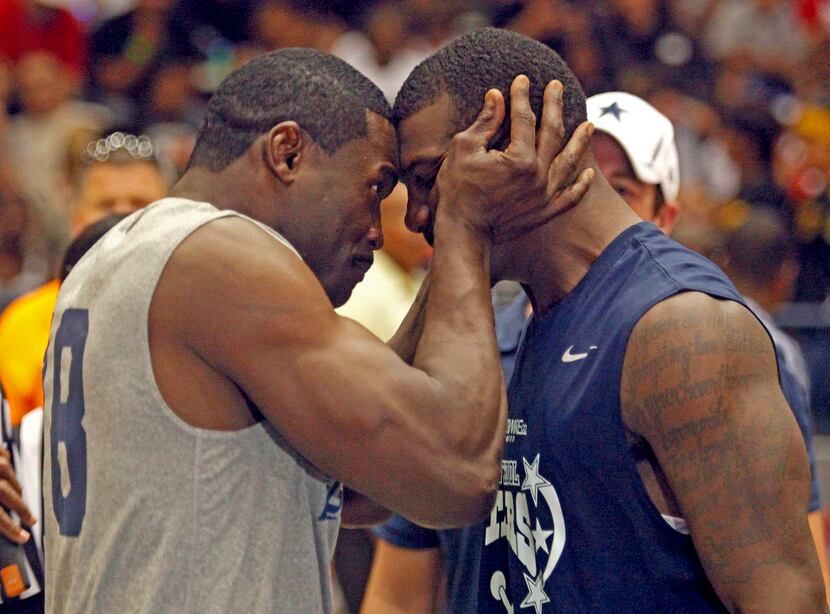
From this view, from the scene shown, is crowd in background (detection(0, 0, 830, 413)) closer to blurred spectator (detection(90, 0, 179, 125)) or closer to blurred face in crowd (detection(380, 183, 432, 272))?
blurred spectator (detection(90, 0, 179, 125))

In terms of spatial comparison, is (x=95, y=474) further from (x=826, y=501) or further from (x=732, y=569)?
(x=826, y=501)

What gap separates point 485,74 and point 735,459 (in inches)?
36.0

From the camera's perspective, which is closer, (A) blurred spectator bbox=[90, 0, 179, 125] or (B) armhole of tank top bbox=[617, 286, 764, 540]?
(B) armhole of tank top bbox=[617, 286, 764, 540]

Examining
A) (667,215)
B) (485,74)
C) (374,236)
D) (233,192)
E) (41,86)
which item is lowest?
(41,86)

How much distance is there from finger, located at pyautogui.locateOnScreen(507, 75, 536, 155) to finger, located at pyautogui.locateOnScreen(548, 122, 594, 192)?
64 millimetres

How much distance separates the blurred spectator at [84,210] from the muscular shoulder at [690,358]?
8.51 feet

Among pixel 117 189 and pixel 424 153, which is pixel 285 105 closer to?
pixel 424 153

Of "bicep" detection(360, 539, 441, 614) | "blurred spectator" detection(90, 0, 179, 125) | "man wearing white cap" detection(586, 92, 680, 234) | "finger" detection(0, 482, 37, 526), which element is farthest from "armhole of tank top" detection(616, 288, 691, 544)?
"blurred spectator" detection(90, 0, 179, 125)

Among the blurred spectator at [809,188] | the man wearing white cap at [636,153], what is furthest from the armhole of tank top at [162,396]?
the blurred spectator at [809,188]

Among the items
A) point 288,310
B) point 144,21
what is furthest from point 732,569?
point 144,21

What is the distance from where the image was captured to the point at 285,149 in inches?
98.6

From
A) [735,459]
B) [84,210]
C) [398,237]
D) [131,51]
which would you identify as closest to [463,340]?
[735,459]

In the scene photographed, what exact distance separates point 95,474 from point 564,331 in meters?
0.94

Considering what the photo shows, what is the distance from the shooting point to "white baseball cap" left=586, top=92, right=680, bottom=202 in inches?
152
